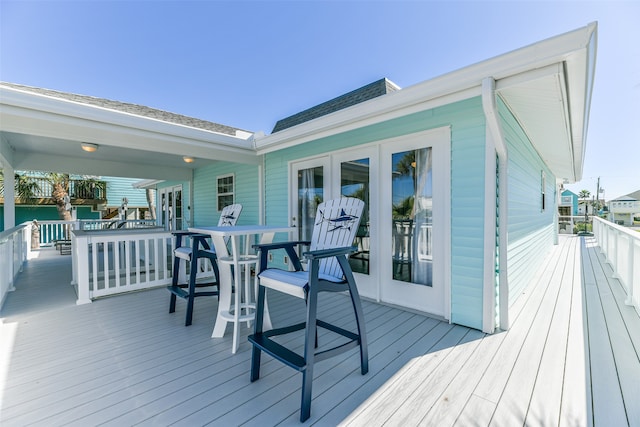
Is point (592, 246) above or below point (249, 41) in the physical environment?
below

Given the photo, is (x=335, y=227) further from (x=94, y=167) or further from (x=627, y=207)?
(x=627, y=207)

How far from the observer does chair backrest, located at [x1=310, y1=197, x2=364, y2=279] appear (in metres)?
2.24

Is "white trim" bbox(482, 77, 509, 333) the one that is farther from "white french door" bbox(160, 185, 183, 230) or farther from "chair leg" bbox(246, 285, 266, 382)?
"white french door" bbox(160, 185, 183, 230)

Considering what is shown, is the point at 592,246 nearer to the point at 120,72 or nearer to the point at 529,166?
the point at 529,166

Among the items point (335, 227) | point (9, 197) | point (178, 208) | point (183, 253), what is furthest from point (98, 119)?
point (178, 208)

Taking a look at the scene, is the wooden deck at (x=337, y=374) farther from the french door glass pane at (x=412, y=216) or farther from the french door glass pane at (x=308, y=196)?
the french door glass pane at (x=308, y=196)

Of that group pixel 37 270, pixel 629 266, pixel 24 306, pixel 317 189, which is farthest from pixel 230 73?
pixel 629 266

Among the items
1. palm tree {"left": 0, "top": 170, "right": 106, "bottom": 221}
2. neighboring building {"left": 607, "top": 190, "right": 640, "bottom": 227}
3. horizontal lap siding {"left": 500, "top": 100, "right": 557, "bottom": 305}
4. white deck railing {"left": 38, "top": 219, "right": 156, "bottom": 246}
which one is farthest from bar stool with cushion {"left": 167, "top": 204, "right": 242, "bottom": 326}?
neighboring building {"left": 607, "top": 190, "right": 640, "bottom": 227}

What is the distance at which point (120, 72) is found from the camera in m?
7.40

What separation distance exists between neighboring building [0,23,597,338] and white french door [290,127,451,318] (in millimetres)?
13

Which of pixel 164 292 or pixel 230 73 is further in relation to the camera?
pixel 230 73

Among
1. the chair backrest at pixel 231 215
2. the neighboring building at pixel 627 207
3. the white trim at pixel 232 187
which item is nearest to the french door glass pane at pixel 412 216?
the chair backrest at pixel 231 215

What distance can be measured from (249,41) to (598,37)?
6.70m

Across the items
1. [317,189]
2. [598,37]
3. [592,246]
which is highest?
[598,37]
